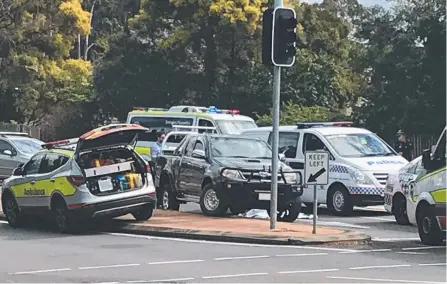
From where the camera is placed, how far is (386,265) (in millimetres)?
12328

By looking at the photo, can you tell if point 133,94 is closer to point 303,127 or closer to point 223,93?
point 223,93

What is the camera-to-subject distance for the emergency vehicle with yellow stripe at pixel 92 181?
16.7 metres

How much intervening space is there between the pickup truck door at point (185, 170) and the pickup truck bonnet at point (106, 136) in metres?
2.87

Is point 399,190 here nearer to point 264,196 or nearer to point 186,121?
point 264,196

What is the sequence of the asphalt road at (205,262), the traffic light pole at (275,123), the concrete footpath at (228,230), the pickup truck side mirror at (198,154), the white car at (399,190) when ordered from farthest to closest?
1. the pickup truck side mirror at (198,154)
2. the white car at (399,190)
3. the traffic light pole at (275,123)
4. the concrete footpath at (228,230)
5. the asphalt road at (205,262)

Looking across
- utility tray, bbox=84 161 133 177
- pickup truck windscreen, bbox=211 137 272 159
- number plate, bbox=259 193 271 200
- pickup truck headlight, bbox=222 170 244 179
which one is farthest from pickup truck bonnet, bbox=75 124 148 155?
number plate, bbox=259 193 271 200

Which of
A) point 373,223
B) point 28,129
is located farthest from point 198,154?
point 28,129

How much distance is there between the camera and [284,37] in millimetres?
15531

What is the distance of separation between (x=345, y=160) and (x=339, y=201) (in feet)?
2.92

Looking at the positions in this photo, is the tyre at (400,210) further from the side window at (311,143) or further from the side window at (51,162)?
the side window at (51,162)

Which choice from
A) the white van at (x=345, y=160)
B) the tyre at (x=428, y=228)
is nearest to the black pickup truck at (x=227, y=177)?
the white van at (x=345, y=160)

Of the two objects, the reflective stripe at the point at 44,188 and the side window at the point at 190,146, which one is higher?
the side window at the point at 190,146

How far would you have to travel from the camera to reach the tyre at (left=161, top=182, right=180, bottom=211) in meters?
20.8

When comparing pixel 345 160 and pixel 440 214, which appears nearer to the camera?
pixel 440 214
